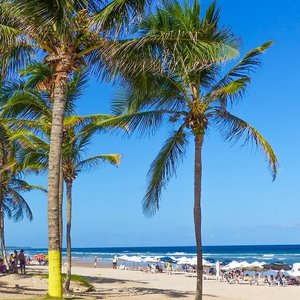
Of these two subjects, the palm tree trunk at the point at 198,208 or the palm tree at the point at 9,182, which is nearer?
the palm tree trunk at the point at 198,208

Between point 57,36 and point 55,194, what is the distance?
11.5ft

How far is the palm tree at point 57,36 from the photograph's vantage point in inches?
432

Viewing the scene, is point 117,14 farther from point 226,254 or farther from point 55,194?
point 226,254

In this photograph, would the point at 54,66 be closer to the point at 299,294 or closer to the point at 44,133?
the point at 44,133

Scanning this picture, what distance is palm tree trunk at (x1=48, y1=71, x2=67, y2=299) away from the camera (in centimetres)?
1077

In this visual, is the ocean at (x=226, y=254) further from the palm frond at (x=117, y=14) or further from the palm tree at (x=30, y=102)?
the palm frond at (x=117, y=14)

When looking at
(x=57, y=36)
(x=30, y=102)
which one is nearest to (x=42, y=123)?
(x=30, y=102)

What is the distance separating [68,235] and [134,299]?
357cm

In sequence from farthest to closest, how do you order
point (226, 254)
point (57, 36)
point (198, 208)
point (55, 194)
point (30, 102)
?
1. point (226, 254)
2. point (30, 102)
3. point (198, 208)
4. point (57, 36)
5. point (55, 194)

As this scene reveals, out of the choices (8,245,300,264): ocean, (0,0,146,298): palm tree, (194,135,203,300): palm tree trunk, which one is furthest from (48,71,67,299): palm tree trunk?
(8,245,300,264): ocean

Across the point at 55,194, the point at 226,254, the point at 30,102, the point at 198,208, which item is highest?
the point at 30,102

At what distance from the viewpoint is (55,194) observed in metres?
11.0

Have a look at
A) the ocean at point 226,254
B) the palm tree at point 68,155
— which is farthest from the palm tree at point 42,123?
the ocean at point 226,254

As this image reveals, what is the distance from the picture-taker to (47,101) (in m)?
18.3
